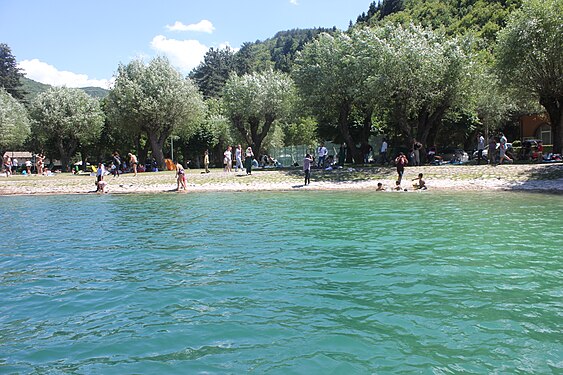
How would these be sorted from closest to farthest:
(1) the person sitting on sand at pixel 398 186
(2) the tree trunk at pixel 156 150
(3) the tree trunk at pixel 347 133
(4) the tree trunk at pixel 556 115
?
(1) the person sitting on sand at pixel 398 186 < (4) the tree trunk at pixel 556 115 < (3) the tree trunk at pixel 347 133 < (2) the tree trunk at pixel 156 150

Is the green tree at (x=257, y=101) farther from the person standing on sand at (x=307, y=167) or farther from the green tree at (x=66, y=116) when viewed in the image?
the green tree at (x=66, y=116)

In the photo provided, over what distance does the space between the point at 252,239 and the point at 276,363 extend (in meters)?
7.41

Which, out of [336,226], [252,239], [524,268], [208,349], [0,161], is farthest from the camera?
[0,161]

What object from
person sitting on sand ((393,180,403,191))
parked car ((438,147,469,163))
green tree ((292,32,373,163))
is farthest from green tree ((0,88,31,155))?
parked car ((438,147,469,163))

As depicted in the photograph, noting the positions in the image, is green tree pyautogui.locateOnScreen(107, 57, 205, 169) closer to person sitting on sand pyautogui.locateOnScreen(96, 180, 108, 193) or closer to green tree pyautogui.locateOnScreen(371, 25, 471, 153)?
person sitting on sand pyautogui.locateOnScreen(96, 180, 108, 193)

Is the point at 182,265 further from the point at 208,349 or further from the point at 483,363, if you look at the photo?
the point at 483,363

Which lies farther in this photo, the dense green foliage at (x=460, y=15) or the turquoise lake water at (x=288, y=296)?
the dense green foliage at (x=460, y=15)

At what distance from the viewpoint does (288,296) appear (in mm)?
7648

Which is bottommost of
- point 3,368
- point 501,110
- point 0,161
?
point 3,368

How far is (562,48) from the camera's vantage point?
2741 cm

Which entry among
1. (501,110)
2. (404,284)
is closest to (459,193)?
(404,284)

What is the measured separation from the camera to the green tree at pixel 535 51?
27672 millimetres

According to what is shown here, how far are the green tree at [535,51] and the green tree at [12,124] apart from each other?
51.2 m

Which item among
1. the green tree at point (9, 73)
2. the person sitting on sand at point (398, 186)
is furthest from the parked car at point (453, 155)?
the green tree at point (9, 73)
